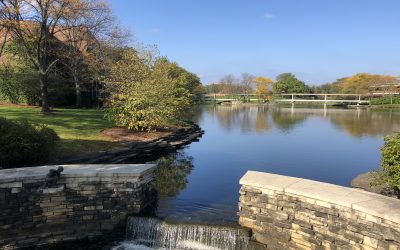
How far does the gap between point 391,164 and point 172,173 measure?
301 inches

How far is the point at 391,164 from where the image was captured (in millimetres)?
8445

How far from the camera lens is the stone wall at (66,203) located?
7.77 meters

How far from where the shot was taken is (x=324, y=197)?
6.64m

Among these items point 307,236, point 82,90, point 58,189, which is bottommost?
point 307,236

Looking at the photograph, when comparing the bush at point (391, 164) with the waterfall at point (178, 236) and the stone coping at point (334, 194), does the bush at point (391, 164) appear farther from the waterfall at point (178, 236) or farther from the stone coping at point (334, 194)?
the waterfall at point (178, 236)

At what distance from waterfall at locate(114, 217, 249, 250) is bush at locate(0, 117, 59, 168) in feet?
14.0

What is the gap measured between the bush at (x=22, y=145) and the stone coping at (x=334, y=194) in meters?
6.68

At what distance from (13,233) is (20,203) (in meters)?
0.67

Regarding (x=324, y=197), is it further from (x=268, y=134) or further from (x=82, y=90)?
(x=82, y=90)

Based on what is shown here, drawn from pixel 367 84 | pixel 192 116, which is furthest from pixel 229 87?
pixel 192 116

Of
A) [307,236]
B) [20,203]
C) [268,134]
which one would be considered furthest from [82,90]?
[307,236]

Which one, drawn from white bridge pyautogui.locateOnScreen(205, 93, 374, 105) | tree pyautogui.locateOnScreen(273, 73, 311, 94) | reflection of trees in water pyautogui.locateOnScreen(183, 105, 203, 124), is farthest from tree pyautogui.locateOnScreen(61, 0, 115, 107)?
tree pyautogui.locateOnScreen(273, 73, 311, 94)

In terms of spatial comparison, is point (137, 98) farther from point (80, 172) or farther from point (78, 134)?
point (80, 172)

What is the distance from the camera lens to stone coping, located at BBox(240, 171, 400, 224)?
5.99 meters
